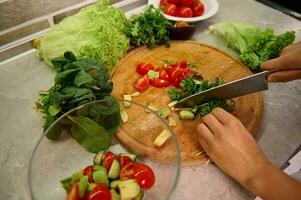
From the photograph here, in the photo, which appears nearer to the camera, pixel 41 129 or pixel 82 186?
pixel 82 186

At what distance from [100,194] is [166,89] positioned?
0.50 meters

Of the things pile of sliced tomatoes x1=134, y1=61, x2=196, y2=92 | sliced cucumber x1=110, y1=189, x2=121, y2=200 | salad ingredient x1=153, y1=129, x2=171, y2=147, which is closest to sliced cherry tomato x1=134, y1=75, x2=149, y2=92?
pile of sliced tomatoes x1=134, y1=61, x2=196, y2=92

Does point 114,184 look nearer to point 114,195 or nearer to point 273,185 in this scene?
point 114,195

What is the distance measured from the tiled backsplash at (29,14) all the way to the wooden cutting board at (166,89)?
313 mm

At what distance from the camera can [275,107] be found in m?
1.13

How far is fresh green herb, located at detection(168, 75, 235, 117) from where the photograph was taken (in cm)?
103

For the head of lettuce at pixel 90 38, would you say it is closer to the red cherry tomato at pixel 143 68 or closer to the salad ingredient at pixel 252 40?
the red cherry tomato at pixel 143 68

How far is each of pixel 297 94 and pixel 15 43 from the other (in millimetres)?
1011

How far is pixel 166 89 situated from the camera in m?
1.15

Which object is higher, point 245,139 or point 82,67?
point 82,67

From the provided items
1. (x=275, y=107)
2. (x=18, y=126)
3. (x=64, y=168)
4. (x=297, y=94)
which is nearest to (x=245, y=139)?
(x=275, y=107)

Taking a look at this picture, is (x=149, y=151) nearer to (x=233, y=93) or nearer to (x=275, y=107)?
(x=233, y=93)

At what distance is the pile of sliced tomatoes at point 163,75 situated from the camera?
1.14m

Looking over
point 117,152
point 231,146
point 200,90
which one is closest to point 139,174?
point 117,152
